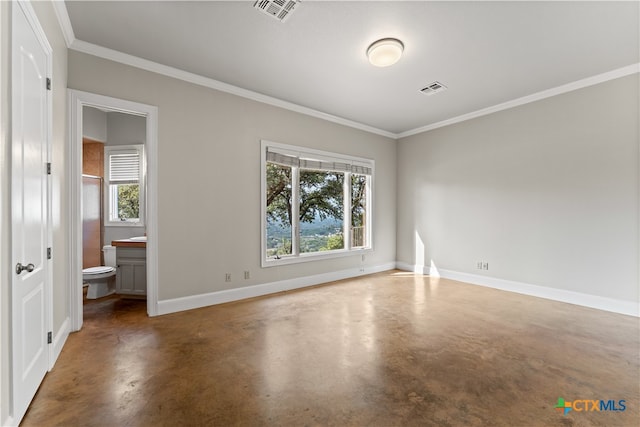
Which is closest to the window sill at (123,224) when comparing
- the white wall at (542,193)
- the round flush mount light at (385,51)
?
the round flush mount light at (385,51)

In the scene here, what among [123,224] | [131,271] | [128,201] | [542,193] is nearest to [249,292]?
[131,271]

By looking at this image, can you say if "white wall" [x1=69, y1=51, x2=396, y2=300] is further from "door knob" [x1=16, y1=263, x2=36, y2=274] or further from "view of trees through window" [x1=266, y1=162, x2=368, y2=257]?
"door knob" [x1=16, y1=263, x2=36, y2=274]

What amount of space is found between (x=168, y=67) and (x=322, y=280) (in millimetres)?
3883

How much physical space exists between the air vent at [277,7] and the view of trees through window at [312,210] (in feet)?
7.24

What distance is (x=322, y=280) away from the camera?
4988mm

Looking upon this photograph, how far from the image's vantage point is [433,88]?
3953 millimetres

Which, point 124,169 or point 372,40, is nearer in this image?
point 372,40

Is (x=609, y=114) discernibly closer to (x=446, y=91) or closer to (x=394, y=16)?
(x=446, y=91)

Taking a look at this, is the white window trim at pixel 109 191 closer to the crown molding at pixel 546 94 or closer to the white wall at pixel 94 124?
the white wall at pixel 94 124

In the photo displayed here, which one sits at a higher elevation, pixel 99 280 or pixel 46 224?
pixel 46 224

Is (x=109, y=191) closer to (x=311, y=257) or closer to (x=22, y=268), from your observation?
(x=311, y=257)

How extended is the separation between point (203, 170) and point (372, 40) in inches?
101

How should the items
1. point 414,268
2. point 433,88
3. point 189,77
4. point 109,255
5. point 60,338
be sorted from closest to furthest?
1. point 60,338
2. point 189,77
3. point 433,88
4. point 109,255
5. point 414,268

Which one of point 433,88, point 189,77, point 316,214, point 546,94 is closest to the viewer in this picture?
point 189,77
